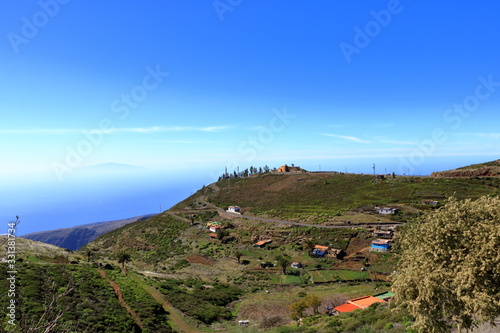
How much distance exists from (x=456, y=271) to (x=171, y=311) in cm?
2963

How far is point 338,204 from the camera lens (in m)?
90.8

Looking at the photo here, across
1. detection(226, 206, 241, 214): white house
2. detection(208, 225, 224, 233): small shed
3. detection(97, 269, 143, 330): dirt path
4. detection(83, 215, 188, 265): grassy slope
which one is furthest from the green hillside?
detection(226, 206, 241, 214): white house

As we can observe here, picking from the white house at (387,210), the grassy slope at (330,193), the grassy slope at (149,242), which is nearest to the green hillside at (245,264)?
the grassy slope at (330,193)

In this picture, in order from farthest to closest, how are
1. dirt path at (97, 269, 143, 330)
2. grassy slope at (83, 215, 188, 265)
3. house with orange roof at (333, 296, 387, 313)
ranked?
grassy slope at (83, 215, 188, 265) < house with orange roof at (333, 296, 387, 313) < dirt path at (97, 269, 143, 330)

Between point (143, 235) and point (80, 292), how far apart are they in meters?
66.6

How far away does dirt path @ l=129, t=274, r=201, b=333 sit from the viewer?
2747 centimetres

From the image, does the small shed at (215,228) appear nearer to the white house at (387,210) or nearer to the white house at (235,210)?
the white house at (235,210)

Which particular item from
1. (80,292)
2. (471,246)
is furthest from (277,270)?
(471,246)

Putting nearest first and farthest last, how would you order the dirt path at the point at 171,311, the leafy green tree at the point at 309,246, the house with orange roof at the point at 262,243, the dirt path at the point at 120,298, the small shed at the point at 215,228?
1. the dirt path at the point at 120,298
2. the dirt path at the point at 171,311
3. the leafy green tree at the point at 309,246
4. the house with orange roof at the point at 262,243
5. the small shed at the point at 215,228

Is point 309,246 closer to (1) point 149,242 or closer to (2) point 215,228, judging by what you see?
(2) point 215,228

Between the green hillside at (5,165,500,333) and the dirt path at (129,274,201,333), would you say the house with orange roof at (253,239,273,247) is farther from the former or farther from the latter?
the dirt path at (129,274,201,333)

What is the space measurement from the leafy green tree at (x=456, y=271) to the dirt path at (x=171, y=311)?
22.2 metres

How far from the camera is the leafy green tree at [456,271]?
11445 millimetres

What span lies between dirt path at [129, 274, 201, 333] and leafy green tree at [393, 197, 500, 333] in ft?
72.9
